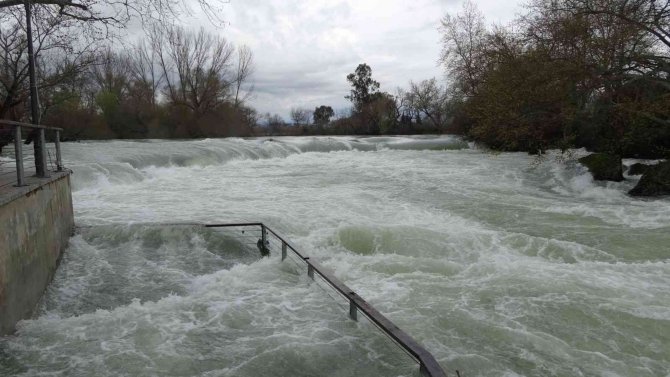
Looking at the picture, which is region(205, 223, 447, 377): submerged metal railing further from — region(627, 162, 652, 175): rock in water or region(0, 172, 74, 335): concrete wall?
region(627, 162, 652, 175): rock in water

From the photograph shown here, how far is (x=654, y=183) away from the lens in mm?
14492

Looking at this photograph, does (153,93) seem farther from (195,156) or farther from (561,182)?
(561,182)

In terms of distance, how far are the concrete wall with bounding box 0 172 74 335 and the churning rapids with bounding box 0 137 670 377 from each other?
0.22m

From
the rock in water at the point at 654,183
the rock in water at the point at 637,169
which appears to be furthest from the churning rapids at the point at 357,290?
the rock in water at the point at 637,169

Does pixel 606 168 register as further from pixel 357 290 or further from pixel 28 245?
pixel 28 245

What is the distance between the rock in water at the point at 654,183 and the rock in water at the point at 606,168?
1.83m

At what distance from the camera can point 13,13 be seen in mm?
10672

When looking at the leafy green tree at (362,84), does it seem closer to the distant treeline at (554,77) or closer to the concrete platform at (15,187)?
the distant treeline at (554,77)

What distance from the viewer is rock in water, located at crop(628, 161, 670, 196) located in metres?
14.4

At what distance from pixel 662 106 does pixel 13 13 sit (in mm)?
19657

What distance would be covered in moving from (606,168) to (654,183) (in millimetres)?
2462

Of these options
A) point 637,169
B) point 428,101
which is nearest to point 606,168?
point 637,169

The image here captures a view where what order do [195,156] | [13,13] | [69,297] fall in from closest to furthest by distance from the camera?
1. [69,297]
2. [13,13]
3. [195,156]

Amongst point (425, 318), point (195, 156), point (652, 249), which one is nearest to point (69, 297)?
point (425, 318)
